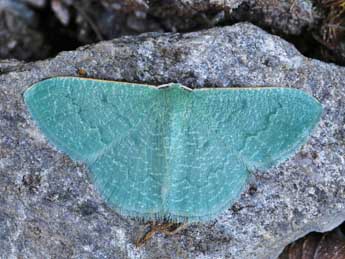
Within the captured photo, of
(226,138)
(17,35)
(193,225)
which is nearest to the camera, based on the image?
(226,138)

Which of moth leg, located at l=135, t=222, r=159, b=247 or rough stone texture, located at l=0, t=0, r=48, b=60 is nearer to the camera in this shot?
moth leg, located at l=135, t=222, r=159, b=247

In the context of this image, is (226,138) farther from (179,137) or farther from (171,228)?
(171,228)

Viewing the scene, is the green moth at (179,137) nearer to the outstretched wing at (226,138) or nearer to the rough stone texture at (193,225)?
the outstretched wing at (226,138)

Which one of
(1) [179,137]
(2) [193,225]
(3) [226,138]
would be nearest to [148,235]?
(2) [193,225]

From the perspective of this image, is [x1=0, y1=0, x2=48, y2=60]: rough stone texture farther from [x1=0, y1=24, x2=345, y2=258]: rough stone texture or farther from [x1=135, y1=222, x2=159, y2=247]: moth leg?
[x1=135, y1=222, x2=159, y2=247]: moth leg

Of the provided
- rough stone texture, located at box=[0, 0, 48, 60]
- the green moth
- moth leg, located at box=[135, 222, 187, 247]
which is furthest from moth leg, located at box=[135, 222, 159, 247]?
rough stone texture, located at box=[0, 0, 48, 60]

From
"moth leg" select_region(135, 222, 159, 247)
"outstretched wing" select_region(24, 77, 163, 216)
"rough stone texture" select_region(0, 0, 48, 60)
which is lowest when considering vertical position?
"moth leg" select_region(135, 222, 159, 247)
